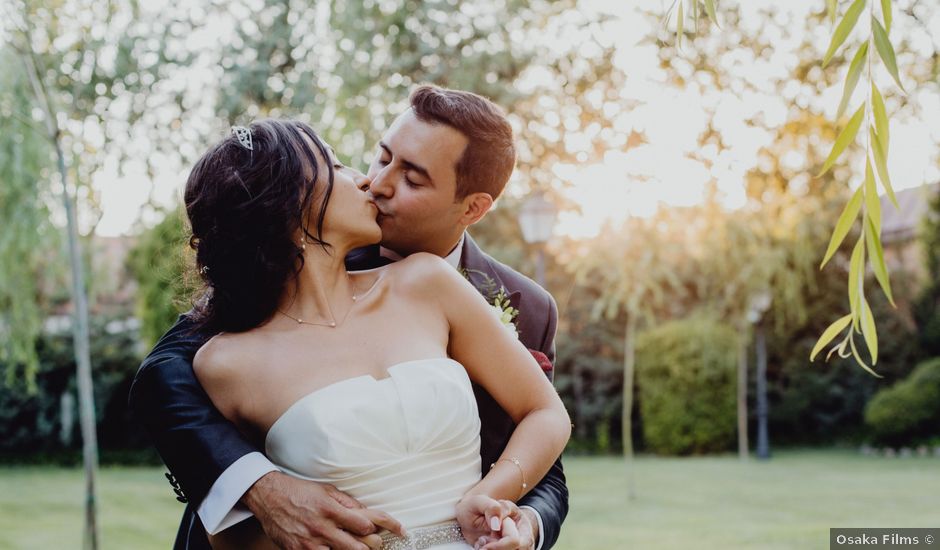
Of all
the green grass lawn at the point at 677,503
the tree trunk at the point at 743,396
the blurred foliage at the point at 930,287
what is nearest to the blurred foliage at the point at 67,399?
the green grass lawn at the point at 677,503

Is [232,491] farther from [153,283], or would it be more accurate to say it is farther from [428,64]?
[428,64]

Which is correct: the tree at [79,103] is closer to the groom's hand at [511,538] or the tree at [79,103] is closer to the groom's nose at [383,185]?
the groom's nose at [383,185]

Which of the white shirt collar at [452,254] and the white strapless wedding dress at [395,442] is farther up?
the white shirt collar at [452,254]

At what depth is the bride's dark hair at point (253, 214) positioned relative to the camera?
6.61ft

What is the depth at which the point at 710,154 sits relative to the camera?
13.3 metres

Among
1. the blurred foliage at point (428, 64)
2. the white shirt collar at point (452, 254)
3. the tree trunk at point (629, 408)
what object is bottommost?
the tree trunk at point (629, 408)

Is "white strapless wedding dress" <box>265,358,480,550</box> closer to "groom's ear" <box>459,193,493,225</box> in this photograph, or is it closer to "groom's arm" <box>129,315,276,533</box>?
"groom's arm" <box>129,315,276,533</box>

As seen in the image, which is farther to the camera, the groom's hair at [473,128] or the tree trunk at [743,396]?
the tree trunk at [743,396]

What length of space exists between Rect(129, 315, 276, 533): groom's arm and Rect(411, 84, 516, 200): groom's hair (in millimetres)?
801

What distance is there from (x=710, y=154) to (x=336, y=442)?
11987 mm

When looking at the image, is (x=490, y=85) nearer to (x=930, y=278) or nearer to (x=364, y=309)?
(x=930, y=278)

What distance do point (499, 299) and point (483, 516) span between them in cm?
65

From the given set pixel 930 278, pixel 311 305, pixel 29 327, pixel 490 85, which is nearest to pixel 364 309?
pixel 311 305

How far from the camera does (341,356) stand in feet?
6.63
